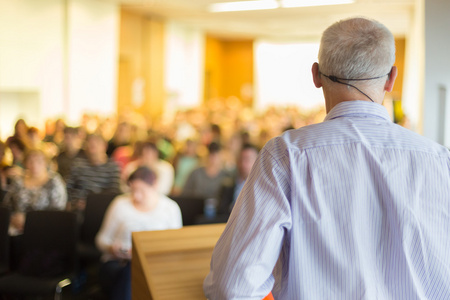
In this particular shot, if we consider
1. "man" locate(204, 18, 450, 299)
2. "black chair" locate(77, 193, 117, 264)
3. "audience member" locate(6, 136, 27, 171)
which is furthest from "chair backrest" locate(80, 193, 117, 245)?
"man" locate(204, 18, 450, 299)

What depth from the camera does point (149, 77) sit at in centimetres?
1497

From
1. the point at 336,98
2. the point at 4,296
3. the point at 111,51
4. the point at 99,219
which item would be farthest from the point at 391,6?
the point at 336,98

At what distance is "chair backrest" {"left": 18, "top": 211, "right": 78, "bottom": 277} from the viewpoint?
3.82 m

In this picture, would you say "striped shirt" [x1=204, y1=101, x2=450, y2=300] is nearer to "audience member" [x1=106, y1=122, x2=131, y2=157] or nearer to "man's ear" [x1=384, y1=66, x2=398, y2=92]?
"man's ear" [x1=384, y1=66, x2=398, y2=92]

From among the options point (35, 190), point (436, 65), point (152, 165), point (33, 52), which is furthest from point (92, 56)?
point (436, 65)

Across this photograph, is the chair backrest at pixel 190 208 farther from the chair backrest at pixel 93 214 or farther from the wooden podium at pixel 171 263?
the wooden podium at pixel 171 263

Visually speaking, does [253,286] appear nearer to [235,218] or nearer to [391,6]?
[235,218]

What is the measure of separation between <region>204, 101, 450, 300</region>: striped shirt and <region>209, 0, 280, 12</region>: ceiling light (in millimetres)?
11308

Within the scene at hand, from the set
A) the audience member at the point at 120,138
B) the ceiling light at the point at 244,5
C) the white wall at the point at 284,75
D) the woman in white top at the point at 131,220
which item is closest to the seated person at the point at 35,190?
the woman in white top at the point at 131,220

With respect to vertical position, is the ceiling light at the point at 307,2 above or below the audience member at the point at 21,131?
above

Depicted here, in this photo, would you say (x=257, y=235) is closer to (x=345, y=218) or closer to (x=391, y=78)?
(x=345, y=218)

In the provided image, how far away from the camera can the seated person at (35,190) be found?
15.1 ft

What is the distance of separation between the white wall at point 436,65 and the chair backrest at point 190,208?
2514 mm

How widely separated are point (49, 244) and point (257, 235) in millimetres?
3211
